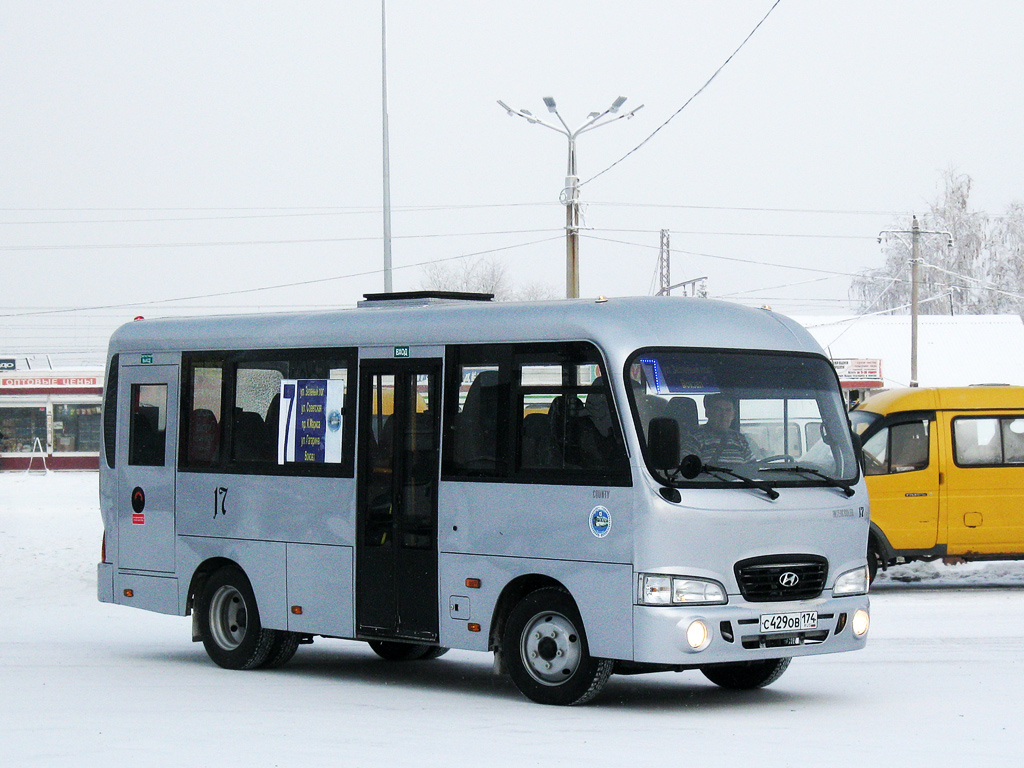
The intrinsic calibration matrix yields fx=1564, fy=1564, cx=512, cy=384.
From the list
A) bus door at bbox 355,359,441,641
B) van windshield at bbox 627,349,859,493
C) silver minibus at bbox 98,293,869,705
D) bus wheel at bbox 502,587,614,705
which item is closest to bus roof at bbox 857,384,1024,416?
silver minibus at bbox 98,293,869,705

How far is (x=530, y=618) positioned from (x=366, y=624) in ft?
5.35

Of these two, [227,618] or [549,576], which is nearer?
[549,576]

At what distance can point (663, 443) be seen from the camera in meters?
9.68

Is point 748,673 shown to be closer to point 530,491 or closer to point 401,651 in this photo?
point 530,491

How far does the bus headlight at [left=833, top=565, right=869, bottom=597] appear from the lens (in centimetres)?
1034

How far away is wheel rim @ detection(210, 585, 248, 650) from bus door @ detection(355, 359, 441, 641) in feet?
5.37

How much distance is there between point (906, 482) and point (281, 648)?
9.03 meters

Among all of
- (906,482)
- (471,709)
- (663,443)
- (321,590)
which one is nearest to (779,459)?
(663,443)

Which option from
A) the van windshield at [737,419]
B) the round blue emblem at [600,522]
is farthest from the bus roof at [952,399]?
the round blue emblem at [600,522]

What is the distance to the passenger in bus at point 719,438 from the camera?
→ 32.8 ft

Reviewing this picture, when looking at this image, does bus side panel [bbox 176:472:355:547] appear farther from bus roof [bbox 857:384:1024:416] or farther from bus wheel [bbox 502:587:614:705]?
bus roof [bbox 857:384:1024:416]

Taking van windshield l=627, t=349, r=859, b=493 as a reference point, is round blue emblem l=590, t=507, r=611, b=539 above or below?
below

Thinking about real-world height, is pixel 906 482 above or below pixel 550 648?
above

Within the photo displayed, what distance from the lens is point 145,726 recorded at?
30.4ft
